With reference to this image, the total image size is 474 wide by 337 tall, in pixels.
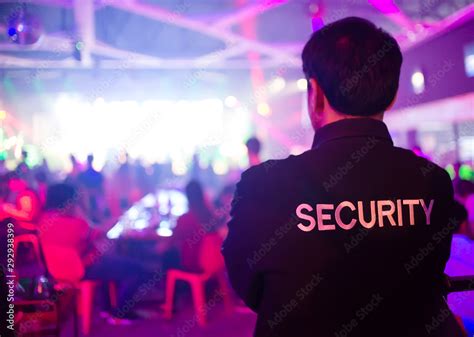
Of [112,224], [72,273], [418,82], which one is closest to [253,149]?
[112,224]

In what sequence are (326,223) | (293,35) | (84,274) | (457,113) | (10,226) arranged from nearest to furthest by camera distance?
(326,223) → (10,226) → (84,274) → (457,113) → (293,35)

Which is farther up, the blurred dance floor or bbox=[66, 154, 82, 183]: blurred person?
bbox=[66, 154, 82, 183]: blurred person

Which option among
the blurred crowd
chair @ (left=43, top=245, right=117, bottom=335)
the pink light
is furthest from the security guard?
the pink light

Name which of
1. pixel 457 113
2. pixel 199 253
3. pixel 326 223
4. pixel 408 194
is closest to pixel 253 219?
pixel 326 223

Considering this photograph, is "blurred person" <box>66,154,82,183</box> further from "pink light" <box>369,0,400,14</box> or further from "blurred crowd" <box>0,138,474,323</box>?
"pink light" <box>369,0,400,14</box>

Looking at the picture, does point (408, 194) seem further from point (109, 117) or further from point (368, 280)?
point (109, 117)

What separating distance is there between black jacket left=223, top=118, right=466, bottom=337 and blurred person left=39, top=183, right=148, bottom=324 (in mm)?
3258

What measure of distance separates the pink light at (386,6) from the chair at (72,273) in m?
7.25

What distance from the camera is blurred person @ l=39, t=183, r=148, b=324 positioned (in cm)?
373

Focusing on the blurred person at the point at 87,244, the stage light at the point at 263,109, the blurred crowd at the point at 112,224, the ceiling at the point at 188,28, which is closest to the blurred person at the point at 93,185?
the blurred crowd at the point at 112,224

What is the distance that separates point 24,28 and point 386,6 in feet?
21.0

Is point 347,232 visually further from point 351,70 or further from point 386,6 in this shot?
point 386,6

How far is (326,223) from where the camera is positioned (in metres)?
0.77

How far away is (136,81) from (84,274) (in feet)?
31.6
